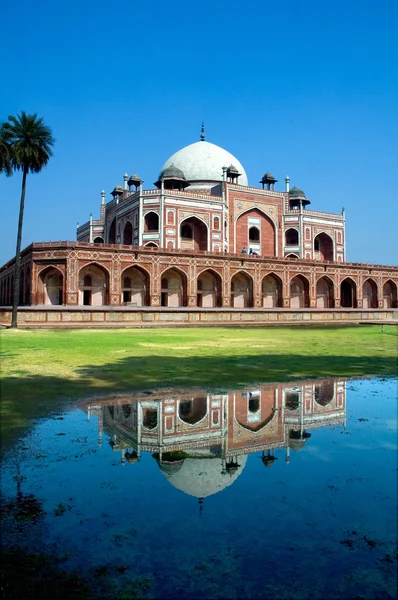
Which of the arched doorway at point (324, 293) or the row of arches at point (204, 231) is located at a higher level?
the row of arches at point (204, 231)

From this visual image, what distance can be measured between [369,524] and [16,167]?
879 inches

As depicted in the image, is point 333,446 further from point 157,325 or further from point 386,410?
point 157,325

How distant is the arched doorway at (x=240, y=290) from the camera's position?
3603 cm

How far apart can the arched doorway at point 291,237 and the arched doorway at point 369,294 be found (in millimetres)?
7496

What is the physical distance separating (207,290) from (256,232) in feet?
31.9

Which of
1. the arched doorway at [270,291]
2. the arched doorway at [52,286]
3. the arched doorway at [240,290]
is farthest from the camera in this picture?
the arched doorway at [270,291]

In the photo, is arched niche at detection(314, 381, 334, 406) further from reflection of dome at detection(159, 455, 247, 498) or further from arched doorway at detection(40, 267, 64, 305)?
arched doorway at detection(40, 267, 64, 305)

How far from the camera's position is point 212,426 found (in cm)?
397

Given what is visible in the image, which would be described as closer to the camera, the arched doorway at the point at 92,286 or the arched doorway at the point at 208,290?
the arched doorway at the point at 92,286

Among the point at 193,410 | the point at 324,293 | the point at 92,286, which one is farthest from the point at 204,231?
the point at 193,410

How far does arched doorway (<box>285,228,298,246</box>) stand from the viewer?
145ft

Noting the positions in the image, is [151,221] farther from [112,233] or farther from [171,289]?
[112,233]

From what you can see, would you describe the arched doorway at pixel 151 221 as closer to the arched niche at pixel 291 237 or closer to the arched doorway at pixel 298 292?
the arched doorway at pixel 298 292

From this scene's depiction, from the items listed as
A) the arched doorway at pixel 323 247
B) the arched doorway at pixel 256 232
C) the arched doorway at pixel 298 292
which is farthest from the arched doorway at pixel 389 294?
the arched doorway at pixel 256 232
